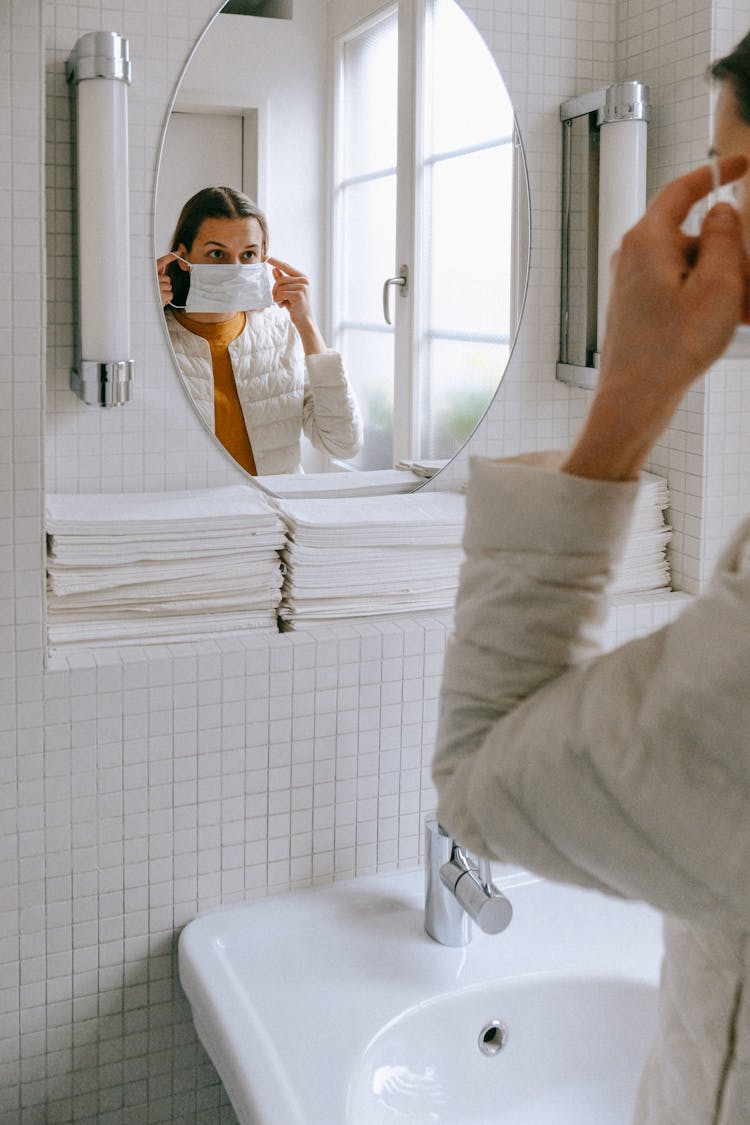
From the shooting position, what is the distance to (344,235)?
1.40 metres

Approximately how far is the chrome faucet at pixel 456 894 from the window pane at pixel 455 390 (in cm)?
50

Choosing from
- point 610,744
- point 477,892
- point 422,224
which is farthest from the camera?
point 422,224

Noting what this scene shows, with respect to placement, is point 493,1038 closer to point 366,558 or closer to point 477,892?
point 477,892

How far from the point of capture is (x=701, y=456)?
4.78 ft

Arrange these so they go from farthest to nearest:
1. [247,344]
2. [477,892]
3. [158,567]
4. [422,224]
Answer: [422,224]
[247,344]
[158,567]
[477,892]

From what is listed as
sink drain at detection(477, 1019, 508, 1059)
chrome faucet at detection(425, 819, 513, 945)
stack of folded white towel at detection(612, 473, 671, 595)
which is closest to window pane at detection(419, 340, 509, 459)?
stack of folded white towel at detection(612, 473, 671, 595)

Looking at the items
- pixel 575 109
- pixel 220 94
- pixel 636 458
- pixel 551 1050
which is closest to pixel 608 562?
pixel 636 458

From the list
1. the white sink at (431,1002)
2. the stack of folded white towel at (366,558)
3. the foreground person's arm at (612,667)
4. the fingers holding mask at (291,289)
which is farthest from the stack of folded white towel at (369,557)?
the foreground person's arm at (612,667)

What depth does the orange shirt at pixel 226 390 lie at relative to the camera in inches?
52.6

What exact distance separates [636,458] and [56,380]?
34.8 inches

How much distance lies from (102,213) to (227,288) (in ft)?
0.60

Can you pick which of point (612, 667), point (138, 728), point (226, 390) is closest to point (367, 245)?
point (226, 390)

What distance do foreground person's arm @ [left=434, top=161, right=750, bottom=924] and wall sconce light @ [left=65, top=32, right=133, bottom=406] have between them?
0.73 meters

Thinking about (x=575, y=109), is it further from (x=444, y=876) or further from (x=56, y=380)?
(x=444, y=876)
